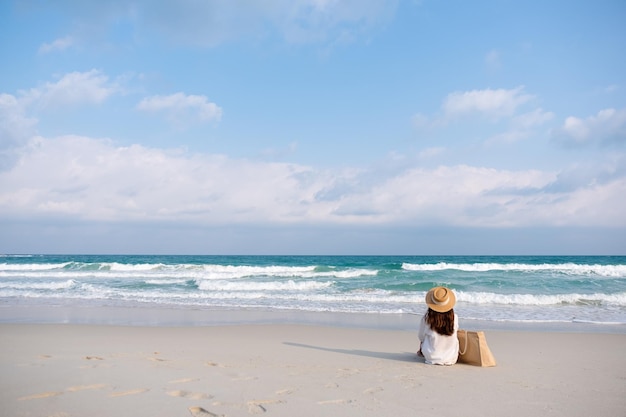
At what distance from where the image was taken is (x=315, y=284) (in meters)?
22.7

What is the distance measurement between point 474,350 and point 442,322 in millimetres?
552

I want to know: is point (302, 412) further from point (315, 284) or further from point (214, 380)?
point (315, 284)

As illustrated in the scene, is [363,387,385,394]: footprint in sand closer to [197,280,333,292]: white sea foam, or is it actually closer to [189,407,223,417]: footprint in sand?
[189,407,223,417]: footprint in sand

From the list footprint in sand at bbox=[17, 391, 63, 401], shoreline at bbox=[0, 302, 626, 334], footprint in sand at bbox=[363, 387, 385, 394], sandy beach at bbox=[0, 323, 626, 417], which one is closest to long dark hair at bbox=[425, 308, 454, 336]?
sandy beach at bbox=[0, 323, 626, 417]

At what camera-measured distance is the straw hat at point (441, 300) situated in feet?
20.8

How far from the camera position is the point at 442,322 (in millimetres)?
6336

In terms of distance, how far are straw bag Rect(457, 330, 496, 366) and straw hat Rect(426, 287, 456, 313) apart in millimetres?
470

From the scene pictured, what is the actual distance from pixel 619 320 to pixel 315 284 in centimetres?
1381

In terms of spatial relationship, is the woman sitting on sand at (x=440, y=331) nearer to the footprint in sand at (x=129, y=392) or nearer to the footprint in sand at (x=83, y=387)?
the footprint in sand at (x=129, y=392)

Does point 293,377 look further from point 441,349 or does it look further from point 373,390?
point 441,349

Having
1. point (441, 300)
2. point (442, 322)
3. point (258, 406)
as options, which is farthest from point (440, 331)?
point (258, 406)

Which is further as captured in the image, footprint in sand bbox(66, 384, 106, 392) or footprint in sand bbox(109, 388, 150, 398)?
footprint in sand bbox(66, 384, 106, 392)

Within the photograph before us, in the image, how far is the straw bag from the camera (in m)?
6.13

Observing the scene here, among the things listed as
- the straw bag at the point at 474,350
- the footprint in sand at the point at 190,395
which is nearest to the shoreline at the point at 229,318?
the straw bag at the point at 474,350
